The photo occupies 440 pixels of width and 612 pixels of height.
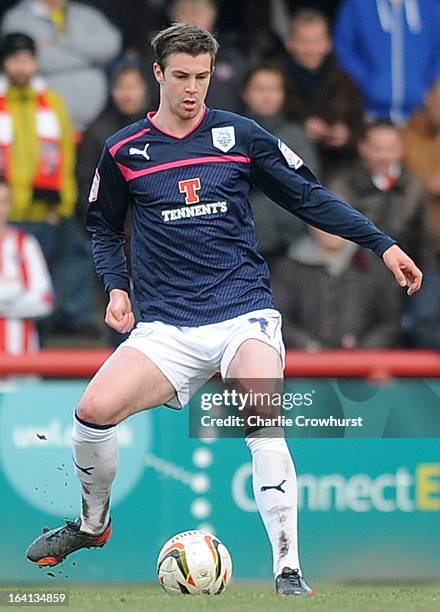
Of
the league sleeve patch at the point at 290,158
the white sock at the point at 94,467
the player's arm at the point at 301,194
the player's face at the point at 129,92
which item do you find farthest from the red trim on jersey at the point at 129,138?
the player's face at the point at 129,92

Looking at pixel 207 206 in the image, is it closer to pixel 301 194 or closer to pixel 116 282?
pixel 301 194

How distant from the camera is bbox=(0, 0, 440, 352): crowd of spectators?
948 cm

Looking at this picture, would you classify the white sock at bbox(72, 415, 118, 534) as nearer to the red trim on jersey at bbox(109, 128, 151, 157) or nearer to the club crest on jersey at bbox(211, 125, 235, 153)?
the red trim on jersey at bbox(109, 128, 151, 157)

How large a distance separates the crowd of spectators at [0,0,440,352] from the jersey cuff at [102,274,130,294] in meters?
2.85

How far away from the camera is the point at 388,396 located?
775 cm

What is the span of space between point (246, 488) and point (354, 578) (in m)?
0.72

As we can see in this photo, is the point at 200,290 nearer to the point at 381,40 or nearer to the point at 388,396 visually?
the point at 388,396

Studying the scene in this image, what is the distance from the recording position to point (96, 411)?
6164 mm

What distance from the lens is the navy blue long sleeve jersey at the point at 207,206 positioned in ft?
20.5

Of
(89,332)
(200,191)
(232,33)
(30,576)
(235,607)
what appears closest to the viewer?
(235,607)

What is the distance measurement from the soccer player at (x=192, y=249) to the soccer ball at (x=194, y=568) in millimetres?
392

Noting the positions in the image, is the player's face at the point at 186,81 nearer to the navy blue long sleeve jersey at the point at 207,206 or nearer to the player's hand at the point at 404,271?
the navy blue long sleeve jersey at the point at 207,206

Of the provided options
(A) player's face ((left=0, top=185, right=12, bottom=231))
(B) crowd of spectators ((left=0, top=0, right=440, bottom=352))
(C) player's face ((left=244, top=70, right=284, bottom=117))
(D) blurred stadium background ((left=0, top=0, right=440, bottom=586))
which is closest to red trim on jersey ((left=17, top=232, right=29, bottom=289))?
A: (B) crowd of spectators ((left=0, top=0, right=440, bottom=352))

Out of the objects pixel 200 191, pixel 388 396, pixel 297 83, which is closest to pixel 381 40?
pixel 297 83
